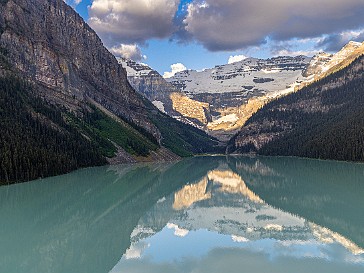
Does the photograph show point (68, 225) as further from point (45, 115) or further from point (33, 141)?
point (45, 115)

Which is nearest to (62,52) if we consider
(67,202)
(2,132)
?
(2,132)

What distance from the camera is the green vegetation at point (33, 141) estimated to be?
82625mm

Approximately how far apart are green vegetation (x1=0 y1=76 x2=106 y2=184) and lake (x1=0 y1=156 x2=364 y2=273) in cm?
2131

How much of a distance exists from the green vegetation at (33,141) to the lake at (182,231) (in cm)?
2131

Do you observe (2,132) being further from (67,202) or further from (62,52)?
(62,52)

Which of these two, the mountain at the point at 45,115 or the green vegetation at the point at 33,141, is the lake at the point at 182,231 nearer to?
the green vegetation at the point at 33,141

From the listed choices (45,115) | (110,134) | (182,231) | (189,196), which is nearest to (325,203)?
(189,196)

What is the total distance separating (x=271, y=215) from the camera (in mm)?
42469

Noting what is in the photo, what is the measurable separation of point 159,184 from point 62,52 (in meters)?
146

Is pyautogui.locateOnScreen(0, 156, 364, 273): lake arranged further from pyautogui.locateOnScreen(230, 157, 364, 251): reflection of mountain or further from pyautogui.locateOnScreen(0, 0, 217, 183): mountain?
pyautogui.locateOnScreen(0, 0, 217, 183): mountain

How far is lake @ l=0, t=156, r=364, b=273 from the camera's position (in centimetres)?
2400

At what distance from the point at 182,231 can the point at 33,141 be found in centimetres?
7566

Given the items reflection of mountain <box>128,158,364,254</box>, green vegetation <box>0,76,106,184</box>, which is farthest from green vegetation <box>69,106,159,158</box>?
reflection of mountain <box>128,158,364,254</box>

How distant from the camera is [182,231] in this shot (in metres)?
35.2
